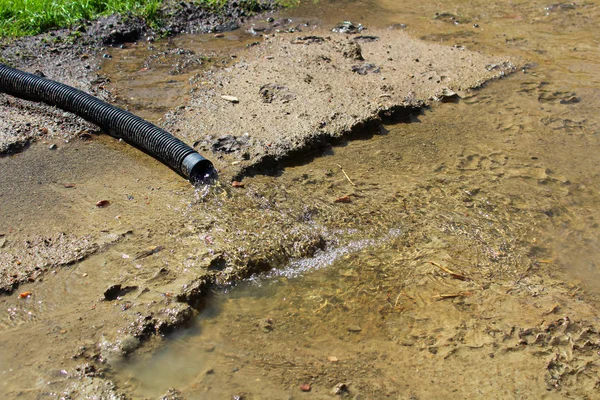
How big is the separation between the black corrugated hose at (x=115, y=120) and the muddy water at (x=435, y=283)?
1.55ft

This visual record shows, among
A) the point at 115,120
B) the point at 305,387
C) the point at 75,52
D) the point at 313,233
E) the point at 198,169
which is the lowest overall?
the point at 305,387

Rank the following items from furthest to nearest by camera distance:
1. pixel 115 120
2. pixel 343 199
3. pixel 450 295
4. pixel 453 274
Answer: pixel 115 120, pixel 343 199, pixel 453 274, pixel 450 295

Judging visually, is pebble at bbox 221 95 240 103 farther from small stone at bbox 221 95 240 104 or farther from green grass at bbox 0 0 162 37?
green grass at bbox 0 0 162 37

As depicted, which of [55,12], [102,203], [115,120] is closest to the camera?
[102,203]

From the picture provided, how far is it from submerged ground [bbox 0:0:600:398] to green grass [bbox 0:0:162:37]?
78 cm

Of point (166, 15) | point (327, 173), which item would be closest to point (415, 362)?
point (327, 173)

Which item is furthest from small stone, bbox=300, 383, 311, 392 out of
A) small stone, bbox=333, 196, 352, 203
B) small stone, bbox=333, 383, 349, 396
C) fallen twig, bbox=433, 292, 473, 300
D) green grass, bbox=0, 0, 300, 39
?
green grass, bbox=0, 0, 300, 39

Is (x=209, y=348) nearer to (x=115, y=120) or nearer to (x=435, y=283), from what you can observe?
(x=435, y=283)

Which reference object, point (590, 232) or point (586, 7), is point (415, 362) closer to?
point (590, 232)

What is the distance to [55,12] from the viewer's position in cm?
685

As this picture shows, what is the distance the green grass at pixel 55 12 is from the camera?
6645 millimetres

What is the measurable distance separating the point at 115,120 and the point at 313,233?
82.8 inches

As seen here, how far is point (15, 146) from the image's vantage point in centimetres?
457

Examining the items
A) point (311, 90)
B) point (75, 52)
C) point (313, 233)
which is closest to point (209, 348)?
point (313, 233)
